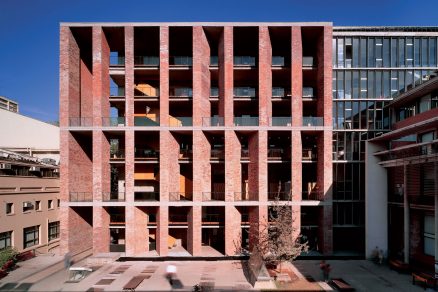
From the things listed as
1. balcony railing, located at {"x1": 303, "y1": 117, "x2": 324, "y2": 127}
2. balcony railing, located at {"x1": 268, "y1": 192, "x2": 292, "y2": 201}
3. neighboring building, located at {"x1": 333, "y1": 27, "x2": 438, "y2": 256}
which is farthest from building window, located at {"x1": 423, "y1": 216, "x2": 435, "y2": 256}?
balcony railing, located at {"x1": 303, "y1": 117, "x2": 324, "y2": 127}

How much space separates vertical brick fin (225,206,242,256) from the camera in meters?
23.8

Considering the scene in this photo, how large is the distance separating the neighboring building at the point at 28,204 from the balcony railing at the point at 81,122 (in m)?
5.52

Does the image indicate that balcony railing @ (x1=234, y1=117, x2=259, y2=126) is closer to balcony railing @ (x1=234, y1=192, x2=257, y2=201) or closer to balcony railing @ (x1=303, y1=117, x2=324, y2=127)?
balcony railing @ (x1=303, y1=117, x2=324, y2=127)

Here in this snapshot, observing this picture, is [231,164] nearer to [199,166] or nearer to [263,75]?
[199,166]

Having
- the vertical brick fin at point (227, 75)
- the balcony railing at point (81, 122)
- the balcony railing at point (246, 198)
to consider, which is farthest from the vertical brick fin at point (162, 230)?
the balcony railing at point (81, 122)

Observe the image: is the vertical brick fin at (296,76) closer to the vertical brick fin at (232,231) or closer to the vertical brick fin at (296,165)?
the vertical brick fin at (296,165)

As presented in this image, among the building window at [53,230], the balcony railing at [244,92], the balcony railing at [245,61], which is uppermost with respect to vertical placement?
the balcony railing at [245,61]

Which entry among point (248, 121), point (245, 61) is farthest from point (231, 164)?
point (245, 61)

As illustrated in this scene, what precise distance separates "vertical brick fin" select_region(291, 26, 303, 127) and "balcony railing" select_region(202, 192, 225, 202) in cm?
972

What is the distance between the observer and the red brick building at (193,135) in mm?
23984

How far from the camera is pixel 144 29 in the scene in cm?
2511

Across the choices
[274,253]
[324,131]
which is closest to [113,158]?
[274,253]

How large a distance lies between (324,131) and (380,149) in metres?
5.06

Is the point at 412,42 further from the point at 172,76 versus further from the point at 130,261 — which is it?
the point at 130,261
